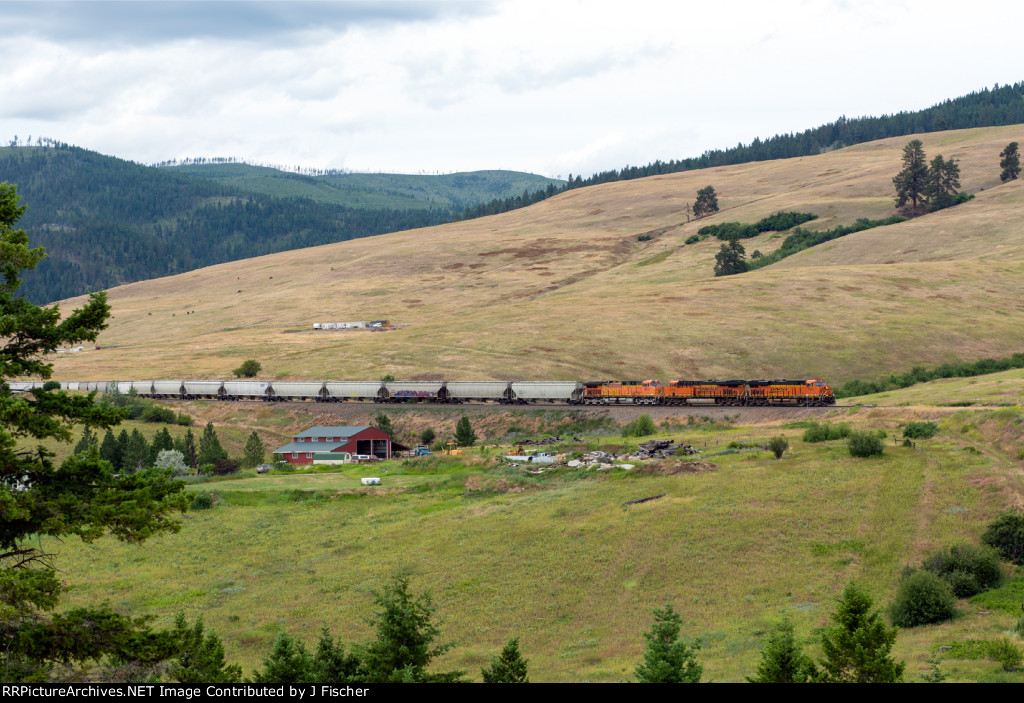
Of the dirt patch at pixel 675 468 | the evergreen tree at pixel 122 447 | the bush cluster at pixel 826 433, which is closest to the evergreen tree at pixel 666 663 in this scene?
the dirt patch at pixel 675 468

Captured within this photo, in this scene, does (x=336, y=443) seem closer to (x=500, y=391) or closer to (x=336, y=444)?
(x=336, y=444)

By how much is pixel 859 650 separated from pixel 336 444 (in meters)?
57.8

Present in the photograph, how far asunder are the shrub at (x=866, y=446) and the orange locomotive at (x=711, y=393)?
1000 inches

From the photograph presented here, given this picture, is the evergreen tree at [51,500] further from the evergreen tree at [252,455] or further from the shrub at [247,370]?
the shrub at [247,370]

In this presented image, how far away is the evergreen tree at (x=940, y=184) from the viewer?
594 feet

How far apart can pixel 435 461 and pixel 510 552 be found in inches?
985

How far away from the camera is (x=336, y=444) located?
73062 millimetres

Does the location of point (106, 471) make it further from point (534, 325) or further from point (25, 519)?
point (534, 325)

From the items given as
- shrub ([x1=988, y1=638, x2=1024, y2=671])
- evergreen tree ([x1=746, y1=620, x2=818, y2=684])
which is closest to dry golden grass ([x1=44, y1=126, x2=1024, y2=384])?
shrub ([x1=988, y1=638, x2=1024, y2=671])

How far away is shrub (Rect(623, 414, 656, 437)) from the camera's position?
71562 millimetres

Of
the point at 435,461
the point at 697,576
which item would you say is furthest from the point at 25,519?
the point at 435,461

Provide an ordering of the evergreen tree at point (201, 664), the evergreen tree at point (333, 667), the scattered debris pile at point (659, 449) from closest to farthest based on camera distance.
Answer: the evergreen tree at point (201, 664) → the evergreen tree at point (333, 667) → the scattered debris pile at point (659, 449)

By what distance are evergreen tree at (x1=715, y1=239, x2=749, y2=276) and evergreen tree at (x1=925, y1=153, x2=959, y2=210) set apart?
185 ft

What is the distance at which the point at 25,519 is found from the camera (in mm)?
16156
